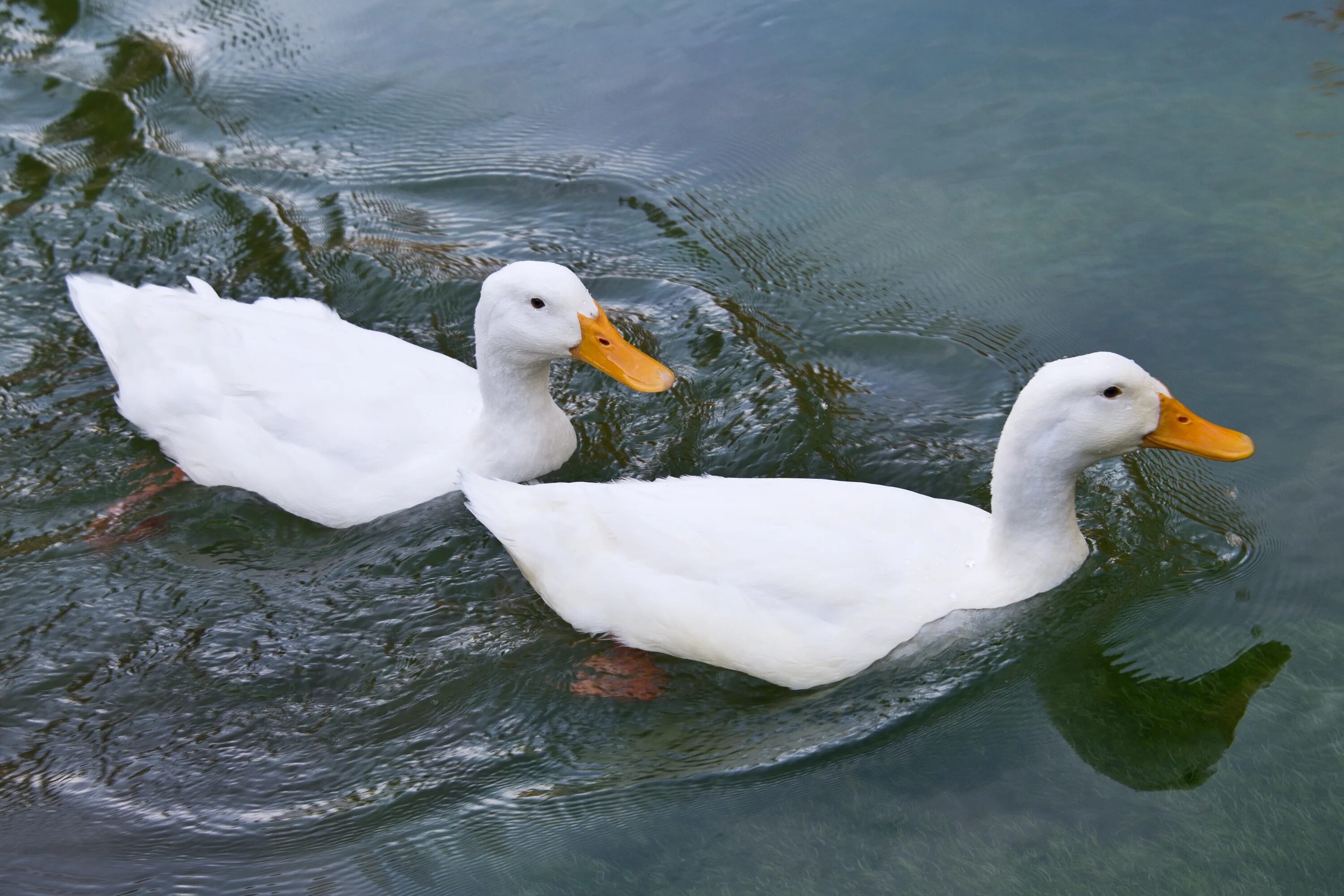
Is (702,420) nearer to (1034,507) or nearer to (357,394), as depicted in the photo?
(357,394)

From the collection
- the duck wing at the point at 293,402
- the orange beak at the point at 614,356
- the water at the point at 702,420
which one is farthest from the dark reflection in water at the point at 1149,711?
the duck wing at the point at 293,402

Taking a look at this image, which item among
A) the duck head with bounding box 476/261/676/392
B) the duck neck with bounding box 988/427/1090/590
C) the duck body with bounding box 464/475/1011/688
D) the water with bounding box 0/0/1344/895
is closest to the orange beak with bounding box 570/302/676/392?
the duck head with bounding box 476/261/676/392

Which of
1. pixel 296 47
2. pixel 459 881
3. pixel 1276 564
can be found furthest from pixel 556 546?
pixel 296 47

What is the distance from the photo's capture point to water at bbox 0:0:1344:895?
148 inches

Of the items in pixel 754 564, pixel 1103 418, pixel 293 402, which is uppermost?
A: pixel 1103 418

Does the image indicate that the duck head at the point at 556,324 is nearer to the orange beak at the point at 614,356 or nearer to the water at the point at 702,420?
the orange beak at the point at 614,356

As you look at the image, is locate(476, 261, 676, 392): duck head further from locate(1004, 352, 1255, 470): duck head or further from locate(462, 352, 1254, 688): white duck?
locate(1004, 352, 1255, 470): duck head

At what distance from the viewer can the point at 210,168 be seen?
24.5ft

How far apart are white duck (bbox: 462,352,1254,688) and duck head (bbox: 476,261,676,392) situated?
2.18 ft

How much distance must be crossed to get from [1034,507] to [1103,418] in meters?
0.38

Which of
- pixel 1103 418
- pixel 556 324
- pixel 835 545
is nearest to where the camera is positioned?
pixel 1103 418

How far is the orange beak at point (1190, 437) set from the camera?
400 cm

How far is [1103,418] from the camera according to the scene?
154 inches

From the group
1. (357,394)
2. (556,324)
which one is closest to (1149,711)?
(556,324)
